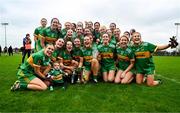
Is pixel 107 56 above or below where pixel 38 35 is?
below

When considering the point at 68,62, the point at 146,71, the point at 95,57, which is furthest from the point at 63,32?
the point at 146,71

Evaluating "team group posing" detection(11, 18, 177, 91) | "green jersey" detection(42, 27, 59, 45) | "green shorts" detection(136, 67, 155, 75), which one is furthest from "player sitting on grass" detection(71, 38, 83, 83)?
"green shorts" detection(136, 67, 155, 75)

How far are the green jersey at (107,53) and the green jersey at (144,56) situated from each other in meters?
0.73

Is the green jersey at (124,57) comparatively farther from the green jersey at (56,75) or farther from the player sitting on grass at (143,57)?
the green jersey at (56,75)

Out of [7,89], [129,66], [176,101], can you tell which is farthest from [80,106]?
[129,66]

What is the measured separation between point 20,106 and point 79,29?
432 centimetres

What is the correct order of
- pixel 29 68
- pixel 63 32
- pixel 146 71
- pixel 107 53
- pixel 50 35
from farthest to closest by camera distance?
pixel 63 32 < pixel 50 35 < pixel 107 53 < pixel 146 71 < pixel 29 68

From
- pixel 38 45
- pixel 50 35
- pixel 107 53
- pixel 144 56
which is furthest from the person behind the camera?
pixel 38 45

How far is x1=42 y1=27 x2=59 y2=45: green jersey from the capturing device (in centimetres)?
945

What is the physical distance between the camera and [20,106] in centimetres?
586

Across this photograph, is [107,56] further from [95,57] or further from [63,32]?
[63,32]

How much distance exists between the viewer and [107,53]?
30.4ft

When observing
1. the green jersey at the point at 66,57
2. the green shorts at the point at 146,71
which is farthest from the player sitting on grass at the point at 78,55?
the green shorts at the point at 146,71

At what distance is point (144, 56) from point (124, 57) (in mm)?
650
